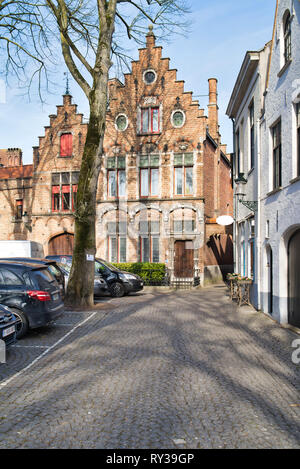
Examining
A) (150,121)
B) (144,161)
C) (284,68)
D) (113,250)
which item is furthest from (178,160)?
(284,68)

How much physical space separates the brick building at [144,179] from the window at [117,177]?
0.21ft

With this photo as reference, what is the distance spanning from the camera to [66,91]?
2873 centimetres

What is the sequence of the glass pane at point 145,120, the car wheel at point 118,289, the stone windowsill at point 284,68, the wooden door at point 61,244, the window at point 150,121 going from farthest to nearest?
the wooden door at point 61,244 → the glass pane at point 145,120 → the window at point 150,121 → the car wheel at point 118,289 → the stone windowsill at point 284,68

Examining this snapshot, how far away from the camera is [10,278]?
933 centimetres

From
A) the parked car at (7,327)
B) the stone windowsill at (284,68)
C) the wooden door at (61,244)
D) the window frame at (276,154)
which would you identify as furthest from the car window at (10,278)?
the wooden door at (61,244)

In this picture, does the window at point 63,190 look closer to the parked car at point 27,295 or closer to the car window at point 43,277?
the car window at point 43,277

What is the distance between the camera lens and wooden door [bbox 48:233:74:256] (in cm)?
2706

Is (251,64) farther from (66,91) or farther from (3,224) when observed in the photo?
(3,224)

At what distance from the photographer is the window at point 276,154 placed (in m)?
11.7

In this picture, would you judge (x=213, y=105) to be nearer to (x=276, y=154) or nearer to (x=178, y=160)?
(x=178, y=160)

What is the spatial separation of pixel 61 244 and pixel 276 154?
59.6 ft

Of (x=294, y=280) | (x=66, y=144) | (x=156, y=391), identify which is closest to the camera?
(x=156, y=391)

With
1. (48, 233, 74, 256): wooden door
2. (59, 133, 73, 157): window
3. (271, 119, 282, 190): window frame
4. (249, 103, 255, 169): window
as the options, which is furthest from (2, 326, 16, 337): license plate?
(59, 133, 73, 157): window

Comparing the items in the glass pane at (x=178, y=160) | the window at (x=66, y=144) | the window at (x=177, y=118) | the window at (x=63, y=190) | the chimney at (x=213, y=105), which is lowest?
→ the window at (x=63, y=190)
